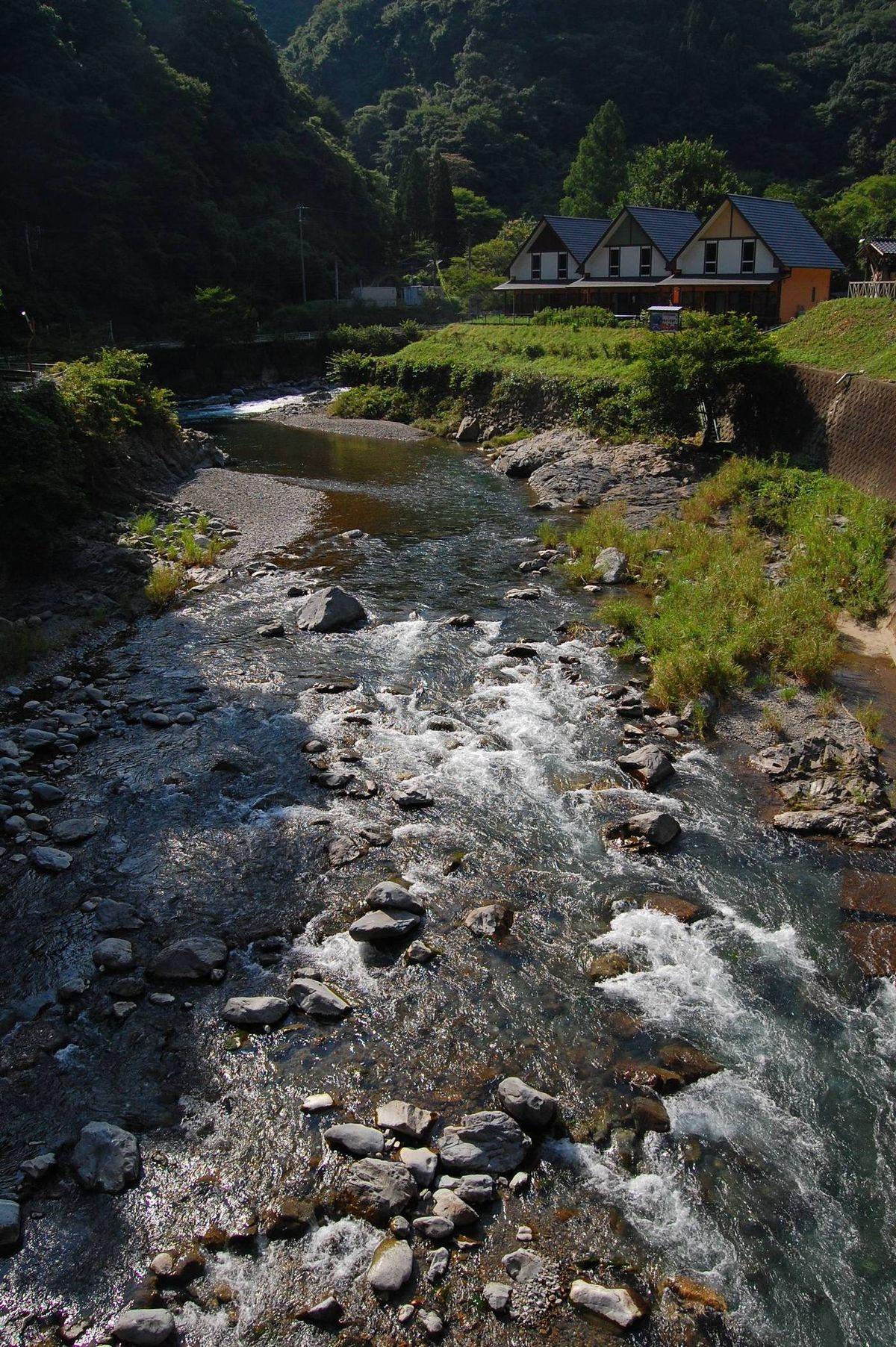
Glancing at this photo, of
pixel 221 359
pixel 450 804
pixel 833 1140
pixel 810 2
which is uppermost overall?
pixel 810 2

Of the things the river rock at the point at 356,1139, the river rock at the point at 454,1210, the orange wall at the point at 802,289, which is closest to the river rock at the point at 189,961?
the river rock at the point at 356,1139

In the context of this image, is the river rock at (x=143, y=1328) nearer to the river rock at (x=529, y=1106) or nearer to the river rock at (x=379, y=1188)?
the river rock at (x=379, y=1188)

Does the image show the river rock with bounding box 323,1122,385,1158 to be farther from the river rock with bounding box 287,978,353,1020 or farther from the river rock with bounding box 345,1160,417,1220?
the river rock with bounding box 287,978,353,1020

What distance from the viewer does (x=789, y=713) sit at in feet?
49.2

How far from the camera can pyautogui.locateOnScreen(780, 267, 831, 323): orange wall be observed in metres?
49.1

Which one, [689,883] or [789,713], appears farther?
[789,713]

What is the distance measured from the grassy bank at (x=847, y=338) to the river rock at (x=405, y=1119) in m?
24.5

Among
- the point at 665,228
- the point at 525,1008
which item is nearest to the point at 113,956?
the point at 525,1008

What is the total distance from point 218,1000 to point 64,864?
350 cm

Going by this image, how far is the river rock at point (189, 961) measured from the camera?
32.2ft

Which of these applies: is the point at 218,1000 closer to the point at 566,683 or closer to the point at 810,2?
the point at 566,683

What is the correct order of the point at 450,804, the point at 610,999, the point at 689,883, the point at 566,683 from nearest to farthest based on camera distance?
the point at 610,999 → the point at 689,883 → the point at 450,804 → the point at 566,683

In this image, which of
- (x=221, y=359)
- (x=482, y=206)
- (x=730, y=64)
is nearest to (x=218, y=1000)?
(x=221, y=359)

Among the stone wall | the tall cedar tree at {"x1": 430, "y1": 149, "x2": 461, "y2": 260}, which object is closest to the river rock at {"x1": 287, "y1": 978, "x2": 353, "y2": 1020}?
the stone wall
